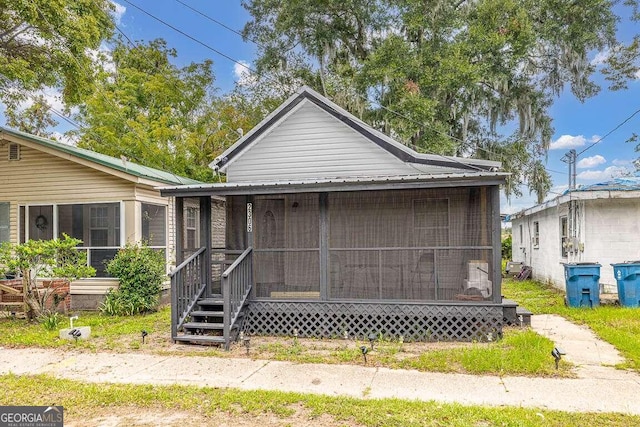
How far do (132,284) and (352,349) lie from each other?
6.15 metres

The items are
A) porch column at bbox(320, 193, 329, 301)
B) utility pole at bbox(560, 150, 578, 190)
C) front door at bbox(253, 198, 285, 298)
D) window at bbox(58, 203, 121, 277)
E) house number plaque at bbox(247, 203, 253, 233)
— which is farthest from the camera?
utility pole at bbox(560, 150, 578, 190)

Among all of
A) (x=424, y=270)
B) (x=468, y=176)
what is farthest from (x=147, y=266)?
(x=468, y=176)

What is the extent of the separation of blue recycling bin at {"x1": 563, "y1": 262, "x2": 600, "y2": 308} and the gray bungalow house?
357cm

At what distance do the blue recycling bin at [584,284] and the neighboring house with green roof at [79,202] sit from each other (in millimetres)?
10170

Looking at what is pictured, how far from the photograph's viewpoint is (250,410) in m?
4.34

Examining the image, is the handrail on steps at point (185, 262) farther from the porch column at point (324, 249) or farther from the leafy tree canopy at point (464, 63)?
the leafy tree canopy at point (464, 63)

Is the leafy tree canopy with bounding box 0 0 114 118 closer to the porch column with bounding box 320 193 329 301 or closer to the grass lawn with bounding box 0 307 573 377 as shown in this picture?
the grass lawn with bounding box 0 307 573 377

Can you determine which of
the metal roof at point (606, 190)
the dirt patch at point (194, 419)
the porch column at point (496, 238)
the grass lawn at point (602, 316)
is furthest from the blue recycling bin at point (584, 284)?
the dirt patch at point (194, 419)

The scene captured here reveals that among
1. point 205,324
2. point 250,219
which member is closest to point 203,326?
point 205,324

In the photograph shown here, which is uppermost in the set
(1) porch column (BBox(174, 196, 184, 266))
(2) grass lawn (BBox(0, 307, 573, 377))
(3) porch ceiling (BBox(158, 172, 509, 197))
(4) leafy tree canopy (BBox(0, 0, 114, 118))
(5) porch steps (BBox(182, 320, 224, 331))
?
(4) leafy tree canopy (BBox(0, 0, 114, 118))

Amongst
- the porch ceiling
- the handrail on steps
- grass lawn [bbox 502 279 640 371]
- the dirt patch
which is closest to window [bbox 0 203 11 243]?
the porch ceiling

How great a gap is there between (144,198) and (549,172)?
57.0 feet

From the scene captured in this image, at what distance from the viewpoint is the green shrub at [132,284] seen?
32.8ft

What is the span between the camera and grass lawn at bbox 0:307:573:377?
5574mm
